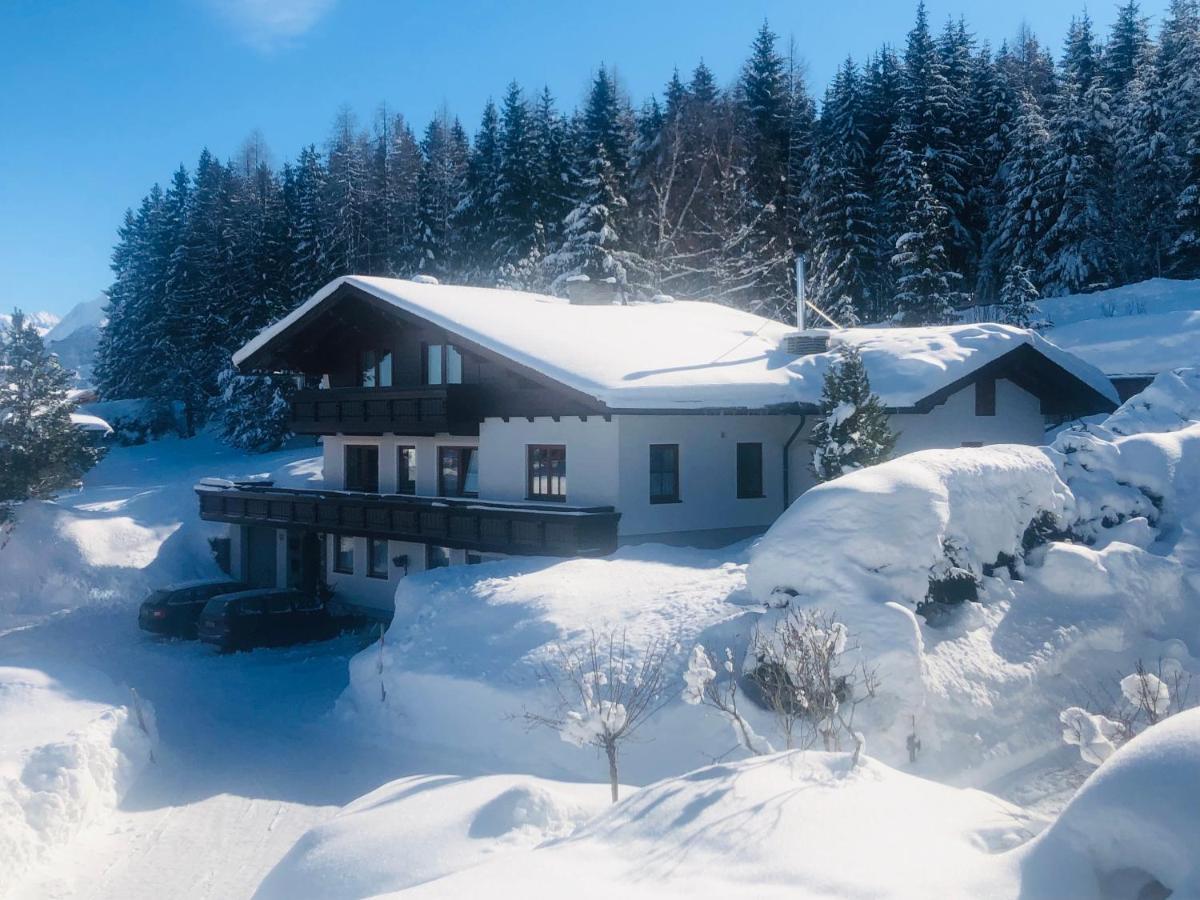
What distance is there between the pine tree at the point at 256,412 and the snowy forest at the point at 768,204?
285 centimetres

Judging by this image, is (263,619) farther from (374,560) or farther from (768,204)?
(768,204)

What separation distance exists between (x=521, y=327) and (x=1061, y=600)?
1264cm

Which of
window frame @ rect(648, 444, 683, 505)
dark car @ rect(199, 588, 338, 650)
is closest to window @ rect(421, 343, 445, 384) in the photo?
dark car @ rect(199, 588, 338, 650)

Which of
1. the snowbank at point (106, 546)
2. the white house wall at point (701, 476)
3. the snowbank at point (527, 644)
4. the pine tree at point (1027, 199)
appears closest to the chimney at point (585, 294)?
the white house wall at point (701, 476)

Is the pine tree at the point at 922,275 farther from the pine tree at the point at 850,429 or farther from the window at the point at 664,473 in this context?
the window at the point at 664,473

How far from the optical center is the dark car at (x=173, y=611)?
2406cm

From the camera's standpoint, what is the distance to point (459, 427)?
2200cm

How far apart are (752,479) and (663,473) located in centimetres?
294

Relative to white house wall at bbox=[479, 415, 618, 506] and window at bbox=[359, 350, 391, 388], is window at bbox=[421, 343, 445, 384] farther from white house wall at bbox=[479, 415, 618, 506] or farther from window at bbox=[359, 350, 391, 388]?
white house wall at bbox=[479, 415, 618, 506]

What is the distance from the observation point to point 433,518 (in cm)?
2170

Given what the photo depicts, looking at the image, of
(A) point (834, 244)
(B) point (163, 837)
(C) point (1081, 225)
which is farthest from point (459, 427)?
(C) point (1081, 225)

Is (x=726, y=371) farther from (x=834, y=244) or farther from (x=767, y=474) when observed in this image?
(x=834, y=244)

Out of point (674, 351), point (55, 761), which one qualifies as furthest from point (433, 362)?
point (55, 761)

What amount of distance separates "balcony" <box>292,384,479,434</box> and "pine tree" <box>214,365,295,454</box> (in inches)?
750
